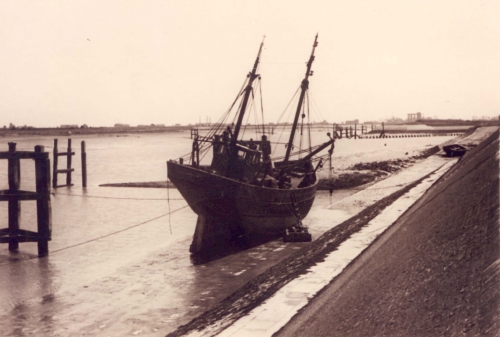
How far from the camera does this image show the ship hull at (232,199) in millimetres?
15555

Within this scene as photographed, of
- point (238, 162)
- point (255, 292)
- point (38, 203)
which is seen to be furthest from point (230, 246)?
point (255, 292)

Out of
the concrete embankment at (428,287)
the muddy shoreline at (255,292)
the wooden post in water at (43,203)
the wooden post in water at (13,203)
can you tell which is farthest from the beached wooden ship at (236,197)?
the concrete embankment at (428,287)

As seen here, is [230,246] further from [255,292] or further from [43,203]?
[255,292]

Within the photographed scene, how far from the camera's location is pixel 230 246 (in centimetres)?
1546

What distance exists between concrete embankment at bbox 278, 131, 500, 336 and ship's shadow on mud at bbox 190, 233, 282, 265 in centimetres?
624

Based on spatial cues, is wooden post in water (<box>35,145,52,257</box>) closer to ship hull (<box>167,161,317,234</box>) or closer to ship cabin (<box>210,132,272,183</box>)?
ship hull (<box>167,161,317,234</box>)

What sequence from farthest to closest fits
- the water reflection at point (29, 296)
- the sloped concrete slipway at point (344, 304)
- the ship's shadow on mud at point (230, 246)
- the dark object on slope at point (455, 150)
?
1. the dark object on slope at point (455, 150)
2. the ship's shadow on mud at point (230, 246)
3. the water reflection at point (29, 296)
4. the sloped concrete slipway at point (344, 304)

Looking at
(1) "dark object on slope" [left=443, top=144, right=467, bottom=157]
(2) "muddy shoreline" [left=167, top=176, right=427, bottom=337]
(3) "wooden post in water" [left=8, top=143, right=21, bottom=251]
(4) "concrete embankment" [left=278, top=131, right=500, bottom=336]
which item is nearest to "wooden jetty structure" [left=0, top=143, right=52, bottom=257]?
(3) "wooden post in water" [left=8, top=143, right=21, bottom=251]

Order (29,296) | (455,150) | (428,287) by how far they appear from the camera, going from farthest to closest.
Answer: (455,150) < (29,296) < (428,287)

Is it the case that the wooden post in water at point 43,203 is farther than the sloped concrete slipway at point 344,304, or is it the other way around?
the wooden post in water at point 43,203

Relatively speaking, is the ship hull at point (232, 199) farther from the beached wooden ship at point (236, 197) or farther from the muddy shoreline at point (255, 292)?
the muddy shoreline at point (255, 292)

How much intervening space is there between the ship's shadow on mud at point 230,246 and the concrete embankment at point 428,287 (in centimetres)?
624

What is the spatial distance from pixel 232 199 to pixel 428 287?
1042cm

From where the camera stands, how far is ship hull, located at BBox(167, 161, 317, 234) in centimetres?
1555
